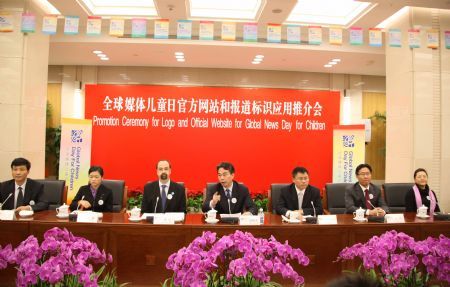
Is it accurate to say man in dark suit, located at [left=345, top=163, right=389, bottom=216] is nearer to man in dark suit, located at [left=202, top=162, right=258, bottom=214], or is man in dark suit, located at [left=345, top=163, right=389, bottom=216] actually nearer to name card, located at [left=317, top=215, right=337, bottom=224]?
name card, located at [left=317, top=215, right=337, bottom=224]

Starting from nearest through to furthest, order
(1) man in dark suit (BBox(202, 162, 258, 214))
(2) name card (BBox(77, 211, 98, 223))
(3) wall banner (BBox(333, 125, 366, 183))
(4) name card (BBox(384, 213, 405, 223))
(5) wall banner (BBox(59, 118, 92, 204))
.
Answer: (2) name card (BBox(77, 211, 98, 223)) < (4) name card (BBox(384, 213, 405, 223)) < (1) man in dark suit (BBox(202, 162, 258, 214)) < (5) wall banner (BBox(59, 118, 92, 204)) < (3) wall banner (BBox(333, 125, 366, 183))

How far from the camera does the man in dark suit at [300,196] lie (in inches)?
135

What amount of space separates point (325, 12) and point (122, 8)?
9.94 feet

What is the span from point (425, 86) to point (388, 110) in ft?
1.94

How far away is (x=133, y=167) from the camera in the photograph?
6.80 meters

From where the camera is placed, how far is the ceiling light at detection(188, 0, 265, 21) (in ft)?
17.6

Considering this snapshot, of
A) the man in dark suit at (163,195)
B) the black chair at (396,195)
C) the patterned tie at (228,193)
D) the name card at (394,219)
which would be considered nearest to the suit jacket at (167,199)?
the man in dark suit at (163,195)

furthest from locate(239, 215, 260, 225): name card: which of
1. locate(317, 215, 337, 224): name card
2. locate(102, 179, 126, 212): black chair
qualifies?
locate(102, 179, 126, 212): black chair

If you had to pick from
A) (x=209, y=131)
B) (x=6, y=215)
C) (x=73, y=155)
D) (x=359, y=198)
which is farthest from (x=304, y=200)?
(x=73, y=155)

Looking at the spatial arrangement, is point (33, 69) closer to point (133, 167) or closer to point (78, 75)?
point (133, 167)

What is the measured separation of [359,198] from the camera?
11.8 ft

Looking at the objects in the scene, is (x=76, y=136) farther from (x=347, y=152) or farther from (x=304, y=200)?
(x=347, y=152)

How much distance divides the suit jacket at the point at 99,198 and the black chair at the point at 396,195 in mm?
2893

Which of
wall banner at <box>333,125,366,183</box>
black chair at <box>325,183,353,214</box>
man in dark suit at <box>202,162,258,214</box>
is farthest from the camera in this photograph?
wall banner at <box>333,125,366,183</box>
